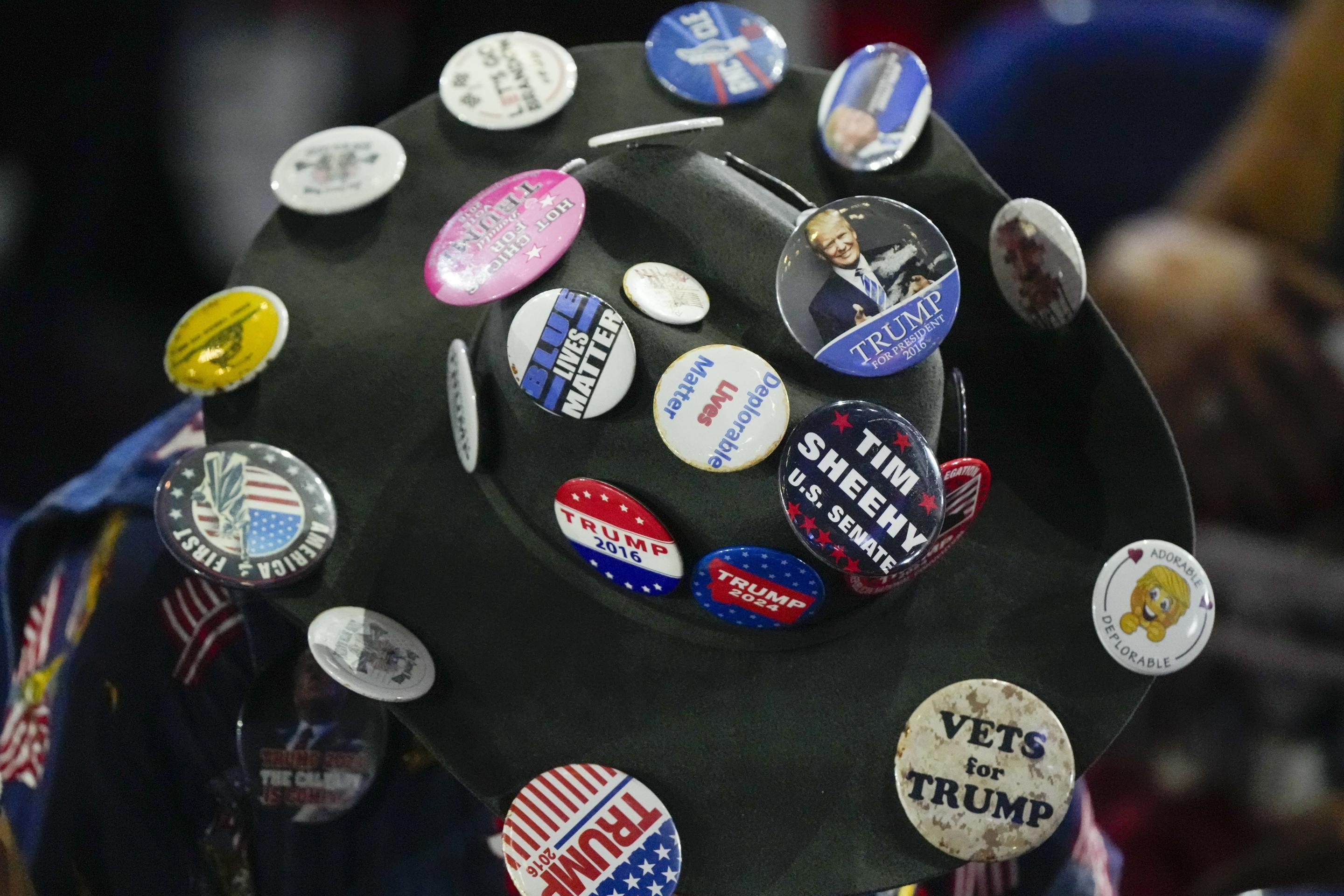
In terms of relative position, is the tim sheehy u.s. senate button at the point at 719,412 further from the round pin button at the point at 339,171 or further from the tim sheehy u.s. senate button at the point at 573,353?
the round pin button at the point at 339,171

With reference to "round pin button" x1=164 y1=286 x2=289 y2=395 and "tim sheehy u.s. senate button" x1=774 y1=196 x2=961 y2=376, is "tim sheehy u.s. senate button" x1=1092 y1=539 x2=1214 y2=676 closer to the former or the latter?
"tim sheehy u.s. senate button" x1=774 y1=196 x2=961 y2=376

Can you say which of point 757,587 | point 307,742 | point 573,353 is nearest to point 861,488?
point 757,587

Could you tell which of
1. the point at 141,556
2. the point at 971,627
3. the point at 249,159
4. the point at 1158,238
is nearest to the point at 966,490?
the point at 971,627

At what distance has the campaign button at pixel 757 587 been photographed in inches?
31.2

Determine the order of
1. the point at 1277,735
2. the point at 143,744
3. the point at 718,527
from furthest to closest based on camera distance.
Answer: the point at 1277,735, the point at 143,744, the point at 718,527

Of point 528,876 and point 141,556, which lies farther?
point 141,556

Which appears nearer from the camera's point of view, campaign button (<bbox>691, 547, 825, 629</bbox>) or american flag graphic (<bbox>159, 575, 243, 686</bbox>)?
campaign button (<bbox>691, 547, 825, 629</bbox>)

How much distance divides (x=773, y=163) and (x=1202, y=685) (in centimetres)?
141

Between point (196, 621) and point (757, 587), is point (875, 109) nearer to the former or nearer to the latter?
→ point (757, 587)

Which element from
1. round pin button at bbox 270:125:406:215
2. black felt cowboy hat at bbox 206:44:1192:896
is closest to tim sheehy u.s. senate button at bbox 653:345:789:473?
black felt cowboy hat at bbox 206:44:1192:896

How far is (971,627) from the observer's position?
35.4 inches

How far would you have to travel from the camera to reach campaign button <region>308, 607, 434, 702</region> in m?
0.81

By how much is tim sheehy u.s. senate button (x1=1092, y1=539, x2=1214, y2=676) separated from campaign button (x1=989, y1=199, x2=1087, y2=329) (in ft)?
0.57

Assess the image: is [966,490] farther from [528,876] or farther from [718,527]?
[528,876]
